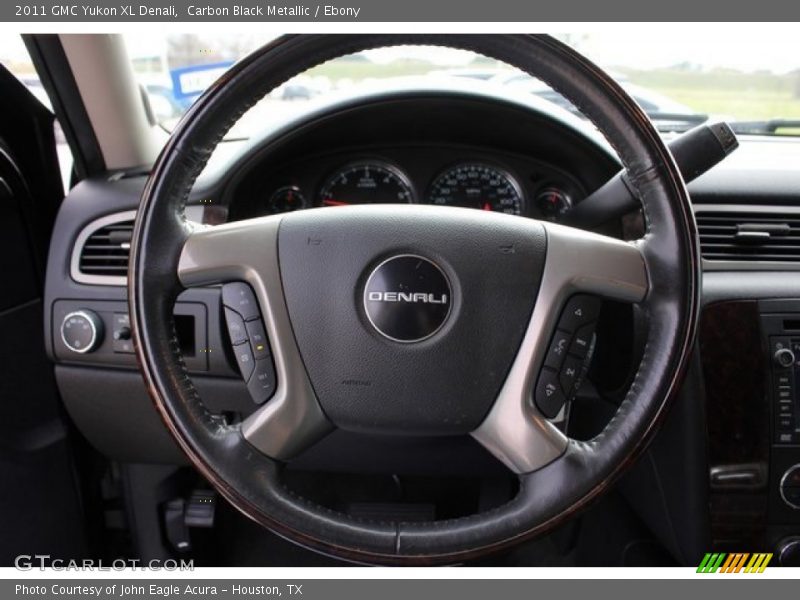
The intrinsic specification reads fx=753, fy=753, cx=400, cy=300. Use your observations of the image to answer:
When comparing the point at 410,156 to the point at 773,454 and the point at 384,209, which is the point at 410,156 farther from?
the point at 773,454

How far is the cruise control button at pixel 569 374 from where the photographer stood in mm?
1048

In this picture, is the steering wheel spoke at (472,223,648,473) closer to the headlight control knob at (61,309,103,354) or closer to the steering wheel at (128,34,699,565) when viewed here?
the steering wheel at (128,34,699,565)

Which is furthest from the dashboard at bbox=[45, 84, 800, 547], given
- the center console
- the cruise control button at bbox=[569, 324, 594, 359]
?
the cruise control button at bbox=[569, 324, 594, 359]

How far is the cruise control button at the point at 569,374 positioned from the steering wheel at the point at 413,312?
3 centimetres

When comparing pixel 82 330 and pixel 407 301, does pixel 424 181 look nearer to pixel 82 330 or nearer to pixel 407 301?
pixel 407 301

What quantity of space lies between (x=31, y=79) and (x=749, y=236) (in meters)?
1.55

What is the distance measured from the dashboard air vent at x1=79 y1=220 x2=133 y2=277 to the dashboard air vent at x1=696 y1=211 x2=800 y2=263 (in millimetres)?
1163

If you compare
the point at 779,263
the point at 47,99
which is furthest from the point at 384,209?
the point at 47,99

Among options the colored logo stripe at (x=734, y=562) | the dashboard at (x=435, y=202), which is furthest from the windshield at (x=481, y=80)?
the colored logo stripe at (x=734, y=562)

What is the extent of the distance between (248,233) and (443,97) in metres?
0.59

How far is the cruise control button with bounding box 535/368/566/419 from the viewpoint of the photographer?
3.39 ft

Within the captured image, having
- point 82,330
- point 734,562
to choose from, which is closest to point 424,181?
point 82,330

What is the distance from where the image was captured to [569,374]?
105 cm

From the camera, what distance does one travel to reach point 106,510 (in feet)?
6.16
